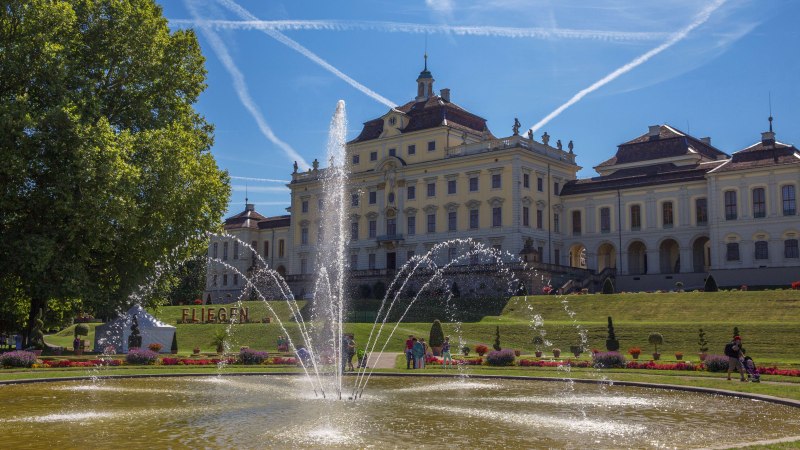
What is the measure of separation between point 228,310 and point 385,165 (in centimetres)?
2023

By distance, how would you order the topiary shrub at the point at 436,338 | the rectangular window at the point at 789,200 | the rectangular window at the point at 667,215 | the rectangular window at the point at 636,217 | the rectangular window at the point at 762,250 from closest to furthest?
the topiary shrub at the point at 436,338
the rectangular window at the point at 789,200
the rectangular window at the point at 762,250
the rectangular window at the point at 667,215
the rectangular window at the point at 636,217

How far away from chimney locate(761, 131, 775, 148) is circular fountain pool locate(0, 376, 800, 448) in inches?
1822

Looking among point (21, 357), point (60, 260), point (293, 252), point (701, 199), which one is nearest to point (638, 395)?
point (60, 260)

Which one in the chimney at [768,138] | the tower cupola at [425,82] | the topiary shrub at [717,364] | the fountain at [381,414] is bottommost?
the fountain at [381,414]

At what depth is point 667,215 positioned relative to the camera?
6384 cm

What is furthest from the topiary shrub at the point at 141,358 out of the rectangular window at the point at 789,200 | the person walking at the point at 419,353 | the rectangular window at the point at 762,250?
the rectangular window at the point at 789,200

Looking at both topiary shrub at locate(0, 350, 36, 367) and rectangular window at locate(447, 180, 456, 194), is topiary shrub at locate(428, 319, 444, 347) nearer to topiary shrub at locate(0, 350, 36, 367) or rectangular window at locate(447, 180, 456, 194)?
topiary shrub at locate(0, 350, 36, 367)

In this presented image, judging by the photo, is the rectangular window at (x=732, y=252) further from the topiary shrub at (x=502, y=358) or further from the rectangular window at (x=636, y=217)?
the topiary shrub at (x=502, y=358)

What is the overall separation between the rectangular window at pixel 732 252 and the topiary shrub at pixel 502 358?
36.6 metres

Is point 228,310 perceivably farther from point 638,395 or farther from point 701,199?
point 638,395

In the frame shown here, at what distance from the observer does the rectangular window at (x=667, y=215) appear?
6362 cm

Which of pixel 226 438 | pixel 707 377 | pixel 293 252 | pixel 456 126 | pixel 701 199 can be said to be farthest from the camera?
pixel 293 252

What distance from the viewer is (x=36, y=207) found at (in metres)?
25.3

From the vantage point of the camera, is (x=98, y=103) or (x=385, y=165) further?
(x=385, y=165)
